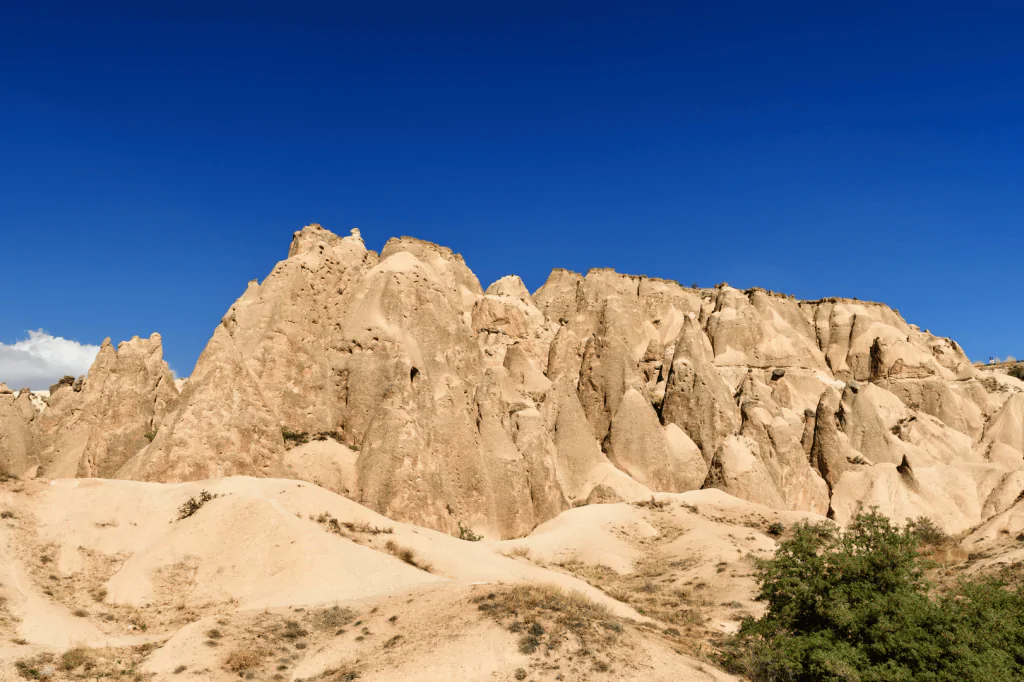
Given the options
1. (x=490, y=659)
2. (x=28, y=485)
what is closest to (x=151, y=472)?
(x=28, y=485)

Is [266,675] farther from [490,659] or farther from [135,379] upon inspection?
[135,379]

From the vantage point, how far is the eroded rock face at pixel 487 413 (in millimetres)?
21062

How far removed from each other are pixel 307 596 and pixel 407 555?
11.0 feet

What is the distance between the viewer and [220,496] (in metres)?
16.8

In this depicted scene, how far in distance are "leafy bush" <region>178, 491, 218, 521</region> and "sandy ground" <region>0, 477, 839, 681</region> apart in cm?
15

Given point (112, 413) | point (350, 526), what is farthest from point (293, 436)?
point (112, 413)

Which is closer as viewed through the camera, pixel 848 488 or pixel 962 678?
pixel 962 678

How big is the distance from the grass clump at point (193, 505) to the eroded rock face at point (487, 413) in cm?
229

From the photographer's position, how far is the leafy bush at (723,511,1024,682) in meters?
10.1

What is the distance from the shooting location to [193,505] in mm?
16469

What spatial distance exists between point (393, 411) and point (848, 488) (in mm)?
24467

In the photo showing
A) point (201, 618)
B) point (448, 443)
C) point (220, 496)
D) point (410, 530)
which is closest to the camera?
point (201, 618)

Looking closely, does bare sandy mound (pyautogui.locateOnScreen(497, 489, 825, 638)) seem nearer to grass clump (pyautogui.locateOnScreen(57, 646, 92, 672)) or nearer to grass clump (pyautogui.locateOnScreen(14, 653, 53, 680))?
grass clump (pyautogui.locateOnScreen(57, 646, 92, 672))

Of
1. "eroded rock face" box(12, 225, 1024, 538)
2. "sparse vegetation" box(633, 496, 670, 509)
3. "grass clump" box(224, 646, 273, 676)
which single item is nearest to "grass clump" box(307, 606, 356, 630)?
"grass clump" box(224, 646, 273, 676)
